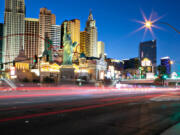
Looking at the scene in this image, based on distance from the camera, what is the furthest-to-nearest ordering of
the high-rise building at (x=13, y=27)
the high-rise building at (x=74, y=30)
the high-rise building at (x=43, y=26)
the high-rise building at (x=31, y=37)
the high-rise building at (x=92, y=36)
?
the high-rise building at (x=92, y=36)
the high-rise building at (x=74, y=30)
the high-rise building at (x=31, y=37)
the high-rise building at (x=43, y=26)
the high-rise building at (x=13, y=27)

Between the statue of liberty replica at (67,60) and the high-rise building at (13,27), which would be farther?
the high-rise building at (13,27)

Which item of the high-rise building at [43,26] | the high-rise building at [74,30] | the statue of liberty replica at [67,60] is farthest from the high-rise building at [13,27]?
the statue of liberty replica at [67,60]

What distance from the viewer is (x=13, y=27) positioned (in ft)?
562

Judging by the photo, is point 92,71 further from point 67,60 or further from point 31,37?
point 31,37

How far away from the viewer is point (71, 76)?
85.9 metres

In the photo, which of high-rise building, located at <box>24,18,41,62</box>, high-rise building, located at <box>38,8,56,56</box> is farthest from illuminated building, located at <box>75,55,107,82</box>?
high-rise building, located at <box>24,18,41,62</box>

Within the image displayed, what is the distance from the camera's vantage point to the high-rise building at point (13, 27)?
170625mm

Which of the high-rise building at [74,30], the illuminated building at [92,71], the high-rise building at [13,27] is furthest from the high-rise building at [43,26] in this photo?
the illuminated building at [92,71]

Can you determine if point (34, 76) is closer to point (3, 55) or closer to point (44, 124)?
point (3, 55)

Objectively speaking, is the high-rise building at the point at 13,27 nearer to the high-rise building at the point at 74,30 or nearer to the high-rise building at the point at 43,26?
the high-rise building at the point at 43,26

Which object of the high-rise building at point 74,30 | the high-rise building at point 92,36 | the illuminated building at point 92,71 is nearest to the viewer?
the illuminated building at point 92,71

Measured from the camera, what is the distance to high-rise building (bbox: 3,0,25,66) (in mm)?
170625

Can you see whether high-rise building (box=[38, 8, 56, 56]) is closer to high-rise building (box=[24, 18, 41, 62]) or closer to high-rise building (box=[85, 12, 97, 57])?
high-rise building (box=[24, 18, 41, 62])

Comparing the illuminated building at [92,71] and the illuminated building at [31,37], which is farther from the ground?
the illuminated building at [31,37]
